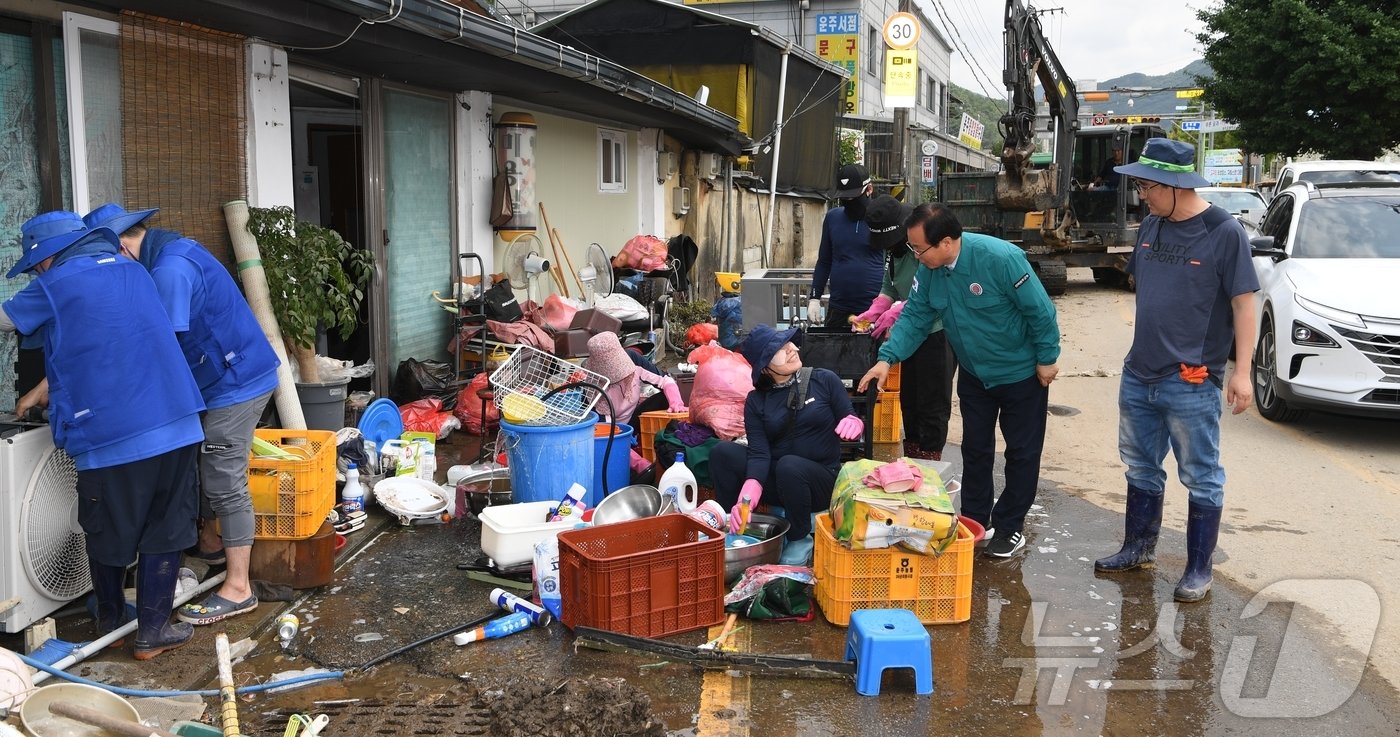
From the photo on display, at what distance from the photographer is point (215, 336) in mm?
4789

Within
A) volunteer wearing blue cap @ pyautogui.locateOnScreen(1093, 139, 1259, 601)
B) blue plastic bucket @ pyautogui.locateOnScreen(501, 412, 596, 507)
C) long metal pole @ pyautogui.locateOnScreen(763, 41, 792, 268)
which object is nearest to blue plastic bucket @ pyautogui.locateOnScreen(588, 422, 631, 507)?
blue plastic bucket @ pyautogui.locateOnScreen(501, 412, 596, 507)

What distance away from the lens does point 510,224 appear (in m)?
10.3

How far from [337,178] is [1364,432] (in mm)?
9060

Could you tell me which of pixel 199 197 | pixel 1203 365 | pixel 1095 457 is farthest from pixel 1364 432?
pixel 199 197

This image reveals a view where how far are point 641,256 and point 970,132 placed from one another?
1271 inches

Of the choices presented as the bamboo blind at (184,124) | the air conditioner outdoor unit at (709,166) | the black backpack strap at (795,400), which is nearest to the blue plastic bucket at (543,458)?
the black backpack strap at (795,400)

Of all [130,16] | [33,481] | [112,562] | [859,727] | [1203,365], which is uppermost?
[130,16]

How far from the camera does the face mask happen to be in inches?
331

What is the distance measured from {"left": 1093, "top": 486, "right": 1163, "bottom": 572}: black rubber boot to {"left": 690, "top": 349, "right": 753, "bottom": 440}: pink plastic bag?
2167 millimetres

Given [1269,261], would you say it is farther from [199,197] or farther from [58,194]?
[58,194]

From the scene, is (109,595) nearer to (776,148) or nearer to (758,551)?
(758,551)

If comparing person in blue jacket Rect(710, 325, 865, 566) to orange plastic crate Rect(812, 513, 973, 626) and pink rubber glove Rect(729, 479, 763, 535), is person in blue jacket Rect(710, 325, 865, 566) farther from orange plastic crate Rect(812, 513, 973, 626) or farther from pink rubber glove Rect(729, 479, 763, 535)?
orange plastic crate Rect(812, 513, 973, 626)

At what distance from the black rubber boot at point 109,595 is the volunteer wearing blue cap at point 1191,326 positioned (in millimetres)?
4702

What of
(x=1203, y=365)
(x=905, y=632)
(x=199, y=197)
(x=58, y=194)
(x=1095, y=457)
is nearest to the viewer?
(x=905, y=632)
